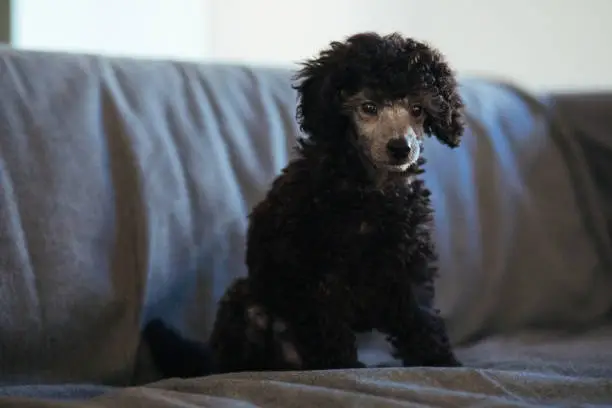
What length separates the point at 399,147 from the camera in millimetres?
1028

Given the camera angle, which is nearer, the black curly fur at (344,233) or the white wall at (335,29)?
the black curly fur at (344,233)

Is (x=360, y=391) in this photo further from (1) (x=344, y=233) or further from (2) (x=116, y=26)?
(2) (x=116, y=26)

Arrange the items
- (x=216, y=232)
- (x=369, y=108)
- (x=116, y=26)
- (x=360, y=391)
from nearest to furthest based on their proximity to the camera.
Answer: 1. (x=360, y=391)
2. (x=369, y=108)
3. (x=216, y=232)
4. (x=116, y=26)

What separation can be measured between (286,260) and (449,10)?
111cm

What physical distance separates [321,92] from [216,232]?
35 cm

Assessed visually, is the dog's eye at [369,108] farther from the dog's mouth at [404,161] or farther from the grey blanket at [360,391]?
the grey blanket at [360,391]

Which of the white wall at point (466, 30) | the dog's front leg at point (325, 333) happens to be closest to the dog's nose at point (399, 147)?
the dog's front leg at point (325, 333)

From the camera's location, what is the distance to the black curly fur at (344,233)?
1075mm

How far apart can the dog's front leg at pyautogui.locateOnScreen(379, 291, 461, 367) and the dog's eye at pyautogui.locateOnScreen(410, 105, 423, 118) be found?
26 cm

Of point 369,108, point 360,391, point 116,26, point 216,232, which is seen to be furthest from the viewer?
point 116,26

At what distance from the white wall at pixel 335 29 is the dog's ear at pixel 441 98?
82 centimetres

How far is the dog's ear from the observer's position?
1.08 meters

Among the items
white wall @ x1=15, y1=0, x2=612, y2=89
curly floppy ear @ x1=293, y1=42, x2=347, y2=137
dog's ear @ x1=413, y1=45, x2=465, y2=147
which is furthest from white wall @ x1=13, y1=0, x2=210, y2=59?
dog's ear @ x1=413, y1=45, x2=465, y2=147

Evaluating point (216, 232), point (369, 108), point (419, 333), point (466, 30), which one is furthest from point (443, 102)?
point (466, 30)
